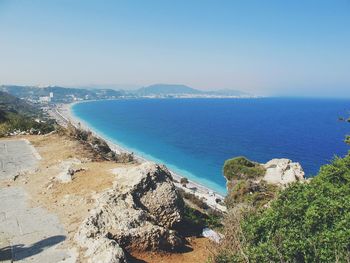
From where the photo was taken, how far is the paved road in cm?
977

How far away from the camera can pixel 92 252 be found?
9.54 meters

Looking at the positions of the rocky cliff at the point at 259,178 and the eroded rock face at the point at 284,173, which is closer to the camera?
the rocky cliff at the point at 259,178

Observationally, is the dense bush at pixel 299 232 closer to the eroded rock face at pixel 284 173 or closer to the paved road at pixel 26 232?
the paved road at pixel 26 232

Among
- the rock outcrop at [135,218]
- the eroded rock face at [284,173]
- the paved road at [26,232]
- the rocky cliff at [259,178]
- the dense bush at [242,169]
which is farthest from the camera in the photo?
the dense bush at [242,169]

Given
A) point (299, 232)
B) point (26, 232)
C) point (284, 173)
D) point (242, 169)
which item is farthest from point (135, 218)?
point (242, 169)

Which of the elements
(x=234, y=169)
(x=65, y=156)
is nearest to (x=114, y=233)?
(x=65, y=156)

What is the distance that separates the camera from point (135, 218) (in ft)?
36.7

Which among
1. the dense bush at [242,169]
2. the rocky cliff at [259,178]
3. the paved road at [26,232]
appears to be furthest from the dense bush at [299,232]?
the dense bush at [242,169]

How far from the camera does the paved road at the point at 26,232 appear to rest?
32.1 ft

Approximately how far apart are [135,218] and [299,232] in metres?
4.96

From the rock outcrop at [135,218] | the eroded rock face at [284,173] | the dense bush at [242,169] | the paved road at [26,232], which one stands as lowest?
the dense bush at [242,169]

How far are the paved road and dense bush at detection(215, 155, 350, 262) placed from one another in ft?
16.0

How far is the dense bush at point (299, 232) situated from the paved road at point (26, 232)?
487cm

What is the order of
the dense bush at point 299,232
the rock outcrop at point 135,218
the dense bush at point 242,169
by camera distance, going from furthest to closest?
the dense bush at point 242,169 → the rock outcrop at point 135,218 → the dense bush at point 299,232
